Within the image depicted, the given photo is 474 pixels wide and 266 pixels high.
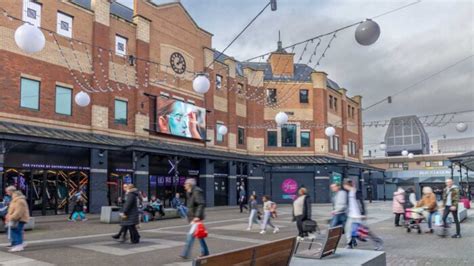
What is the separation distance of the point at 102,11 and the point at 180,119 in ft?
29.6

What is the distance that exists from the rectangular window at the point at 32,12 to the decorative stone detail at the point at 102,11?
3.60m

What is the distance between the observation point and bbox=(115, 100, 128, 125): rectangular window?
26875mm

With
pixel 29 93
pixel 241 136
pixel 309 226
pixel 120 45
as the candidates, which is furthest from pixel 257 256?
pixel 241 136

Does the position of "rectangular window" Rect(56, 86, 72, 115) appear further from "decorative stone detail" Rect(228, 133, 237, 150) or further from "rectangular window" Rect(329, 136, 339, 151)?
"rectangular window" Rect(329, 136, 339, 151)

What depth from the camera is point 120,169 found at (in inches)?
1059

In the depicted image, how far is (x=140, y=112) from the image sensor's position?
28203 millimetres

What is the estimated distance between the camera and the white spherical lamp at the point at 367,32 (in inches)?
440

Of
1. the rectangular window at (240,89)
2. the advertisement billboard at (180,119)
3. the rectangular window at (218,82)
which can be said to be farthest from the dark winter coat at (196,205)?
the rectangular window at (240,89)

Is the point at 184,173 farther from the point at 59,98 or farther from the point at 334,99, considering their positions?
the point at 334,99

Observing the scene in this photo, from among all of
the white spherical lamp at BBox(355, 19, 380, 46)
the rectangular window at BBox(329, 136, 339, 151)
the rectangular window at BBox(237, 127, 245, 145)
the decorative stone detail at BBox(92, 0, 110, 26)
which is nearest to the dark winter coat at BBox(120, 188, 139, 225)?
the white spherical lamp at BBox(355, 19, 380, 46)

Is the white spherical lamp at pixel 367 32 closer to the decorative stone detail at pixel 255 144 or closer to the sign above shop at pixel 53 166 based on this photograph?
the sign above shop at pixel 53 166

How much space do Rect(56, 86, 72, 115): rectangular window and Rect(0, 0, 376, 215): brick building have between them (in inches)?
2.7

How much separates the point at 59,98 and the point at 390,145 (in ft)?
235

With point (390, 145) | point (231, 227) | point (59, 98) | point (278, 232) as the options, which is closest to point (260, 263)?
point (278, 232)
